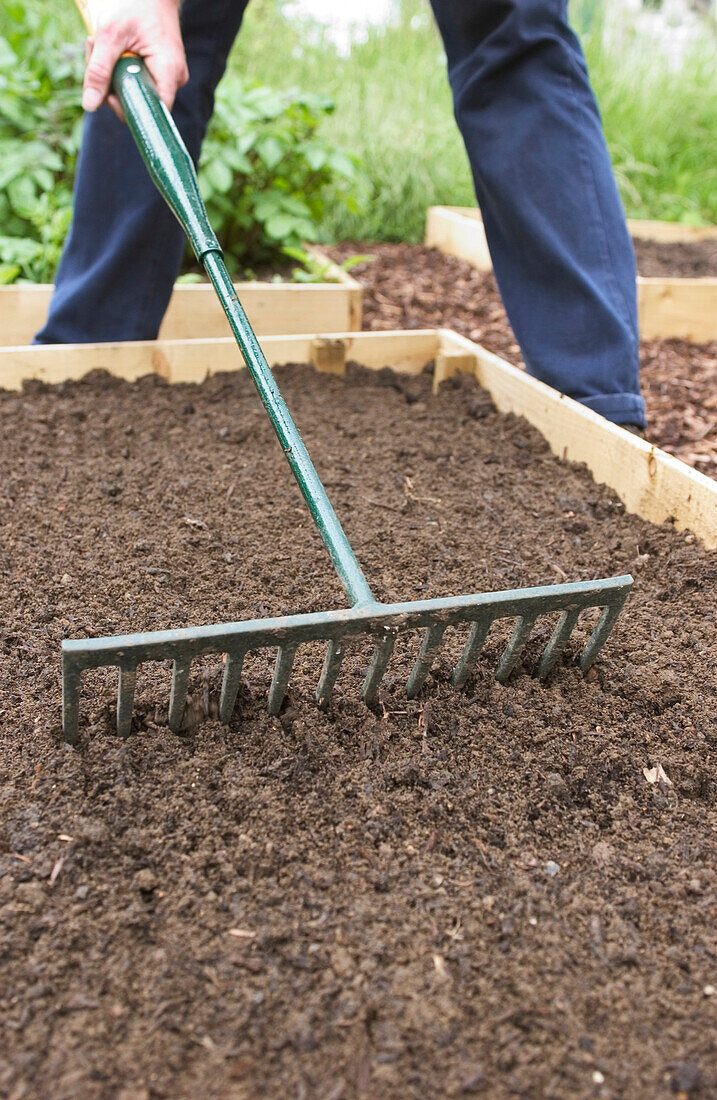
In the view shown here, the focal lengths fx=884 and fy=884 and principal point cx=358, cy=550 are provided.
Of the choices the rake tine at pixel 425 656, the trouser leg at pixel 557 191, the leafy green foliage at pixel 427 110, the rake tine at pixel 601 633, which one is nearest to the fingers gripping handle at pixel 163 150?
the trouser leg at pixel 557 191

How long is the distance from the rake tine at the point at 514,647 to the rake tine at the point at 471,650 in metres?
0.06

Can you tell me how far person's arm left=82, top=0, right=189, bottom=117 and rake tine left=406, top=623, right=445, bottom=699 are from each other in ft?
5.41

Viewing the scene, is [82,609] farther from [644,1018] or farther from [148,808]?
[644,1018]

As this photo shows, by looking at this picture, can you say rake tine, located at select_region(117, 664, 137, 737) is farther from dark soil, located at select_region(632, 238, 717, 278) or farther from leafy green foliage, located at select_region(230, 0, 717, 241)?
leafy green foliage, located at select_region(230, 0, 717, 241)

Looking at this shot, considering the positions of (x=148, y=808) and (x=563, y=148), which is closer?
(x=148, y=808)

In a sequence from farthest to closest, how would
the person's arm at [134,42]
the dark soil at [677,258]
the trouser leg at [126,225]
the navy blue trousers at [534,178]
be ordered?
the dark soil at [677,258] < the trouser leg at [126,225] < the navy blue trousers at [534,178] < the person's arm at [134,42]

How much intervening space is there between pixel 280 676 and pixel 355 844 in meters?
0.29

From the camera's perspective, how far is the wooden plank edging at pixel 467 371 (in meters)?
2.11

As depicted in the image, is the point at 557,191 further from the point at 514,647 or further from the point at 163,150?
the point at 514,647

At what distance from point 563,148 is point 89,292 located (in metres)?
1.52

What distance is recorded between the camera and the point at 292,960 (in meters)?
1.12

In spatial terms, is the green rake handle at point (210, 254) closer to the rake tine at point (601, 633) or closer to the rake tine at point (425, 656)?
the rake tine at point (425, 656)

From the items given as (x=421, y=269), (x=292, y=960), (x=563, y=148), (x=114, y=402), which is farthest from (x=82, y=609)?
(x=421, y=269)

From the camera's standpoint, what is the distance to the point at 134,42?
7.21 feet
